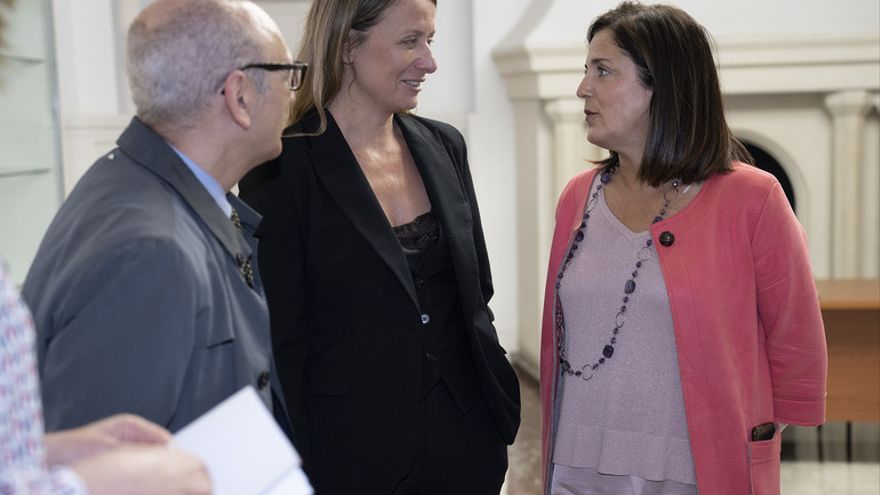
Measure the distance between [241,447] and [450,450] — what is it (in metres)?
1.03

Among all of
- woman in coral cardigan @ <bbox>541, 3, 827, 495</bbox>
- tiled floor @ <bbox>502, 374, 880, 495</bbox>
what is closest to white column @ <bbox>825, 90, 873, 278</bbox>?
tiled floor @ <bbox>502, 374, 880, 495</bbox>

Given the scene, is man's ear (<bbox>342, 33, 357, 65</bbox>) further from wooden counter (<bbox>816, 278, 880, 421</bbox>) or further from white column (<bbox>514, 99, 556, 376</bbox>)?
white column (<bbox>514, 99, 556, 376</bbox>)

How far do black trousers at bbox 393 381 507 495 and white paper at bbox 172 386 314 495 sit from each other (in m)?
0.95

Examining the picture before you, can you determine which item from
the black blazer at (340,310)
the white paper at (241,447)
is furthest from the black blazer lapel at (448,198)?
the white paper at (241,447)

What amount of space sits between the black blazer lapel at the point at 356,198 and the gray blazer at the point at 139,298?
0.61 m

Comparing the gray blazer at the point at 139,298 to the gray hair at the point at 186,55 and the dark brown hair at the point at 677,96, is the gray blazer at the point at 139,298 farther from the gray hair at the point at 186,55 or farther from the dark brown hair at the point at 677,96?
the dark brown hair at the point at 677,96

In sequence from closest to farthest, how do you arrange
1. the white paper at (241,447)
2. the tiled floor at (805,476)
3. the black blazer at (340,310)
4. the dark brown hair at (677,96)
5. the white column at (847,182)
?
the white paper at (241,447), the black blazer at (340,310), the dark brown hair at (677,96), the tiled floor at (805,476), the white column at (847,182)

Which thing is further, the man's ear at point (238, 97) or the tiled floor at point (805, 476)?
the tiled floor at point (805, 476)

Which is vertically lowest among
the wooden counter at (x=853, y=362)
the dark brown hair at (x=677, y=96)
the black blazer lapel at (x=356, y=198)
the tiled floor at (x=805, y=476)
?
the tiled floor at (x=805, y=476)

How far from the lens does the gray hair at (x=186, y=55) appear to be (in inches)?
56.2

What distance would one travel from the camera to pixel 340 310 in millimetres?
2100

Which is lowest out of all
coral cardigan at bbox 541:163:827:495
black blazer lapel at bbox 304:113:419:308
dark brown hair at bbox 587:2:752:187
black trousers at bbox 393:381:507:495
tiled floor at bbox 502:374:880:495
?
tiled floor at bbox 502:374:880:495

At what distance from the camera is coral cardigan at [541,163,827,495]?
2.07 meters

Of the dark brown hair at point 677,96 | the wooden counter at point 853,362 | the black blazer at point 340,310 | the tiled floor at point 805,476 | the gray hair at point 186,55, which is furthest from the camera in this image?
the wooden counter at point 853,362
